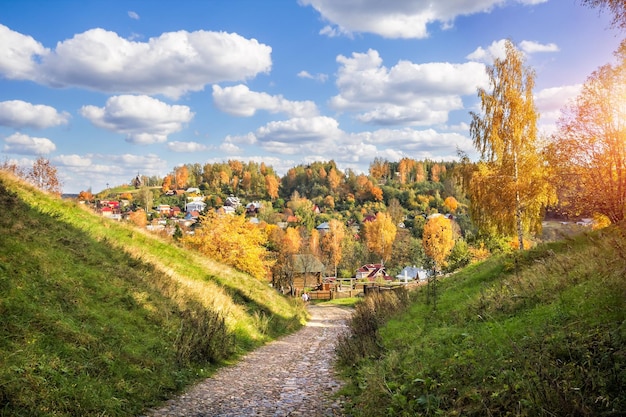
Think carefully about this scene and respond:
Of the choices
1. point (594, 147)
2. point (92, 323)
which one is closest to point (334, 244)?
point (594, 147)

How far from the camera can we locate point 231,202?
538ft

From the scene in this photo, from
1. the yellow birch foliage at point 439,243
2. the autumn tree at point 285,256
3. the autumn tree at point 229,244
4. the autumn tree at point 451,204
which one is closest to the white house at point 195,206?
the autumn tree at point 285,256

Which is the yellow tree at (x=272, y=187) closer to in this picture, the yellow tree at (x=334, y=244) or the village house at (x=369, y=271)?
the yellow tree at (x=334, y=244)

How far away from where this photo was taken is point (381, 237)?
88312 millimetres

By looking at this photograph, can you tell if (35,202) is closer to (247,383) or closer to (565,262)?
(247,383)

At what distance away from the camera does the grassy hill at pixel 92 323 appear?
6727 mm

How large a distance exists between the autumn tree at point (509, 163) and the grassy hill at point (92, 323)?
591 inches

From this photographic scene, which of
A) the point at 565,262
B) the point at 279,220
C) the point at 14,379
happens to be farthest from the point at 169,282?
the point at 279,220

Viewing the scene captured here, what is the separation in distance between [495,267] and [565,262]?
267 inches

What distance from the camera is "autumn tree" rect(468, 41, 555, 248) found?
78.3 feet

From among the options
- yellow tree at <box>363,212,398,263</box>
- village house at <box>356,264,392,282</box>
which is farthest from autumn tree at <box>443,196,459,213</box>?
village house at <box>356,264,392,282</box>

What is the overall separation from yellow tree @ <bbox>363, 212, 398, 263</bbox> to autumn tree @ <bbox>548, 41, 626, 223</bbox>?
6943 cm

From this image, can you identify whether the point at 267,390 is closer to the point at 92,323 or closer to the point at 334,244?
the point at 92,323

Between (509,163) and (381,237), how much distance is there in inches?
2520
